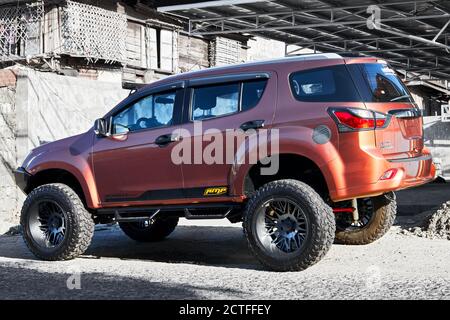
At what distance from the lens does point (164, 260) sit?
25.2ft

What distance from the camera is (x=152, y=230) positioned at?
9086 millimetres

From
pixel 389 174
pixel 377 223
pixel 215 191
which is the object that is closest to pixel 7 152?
pixel 215 191

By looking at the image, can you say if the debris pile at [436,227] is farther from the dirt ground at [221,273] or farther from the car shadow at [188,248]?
the car shadow at [188,248]

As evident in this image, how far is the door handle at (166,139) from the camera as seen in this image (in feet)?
22.9

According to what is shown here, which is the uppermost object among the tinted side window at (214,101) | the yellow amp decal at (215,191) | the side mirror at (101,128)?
the tinted side window at (214,101)

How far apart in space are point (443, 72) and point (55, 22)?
54.7 feet

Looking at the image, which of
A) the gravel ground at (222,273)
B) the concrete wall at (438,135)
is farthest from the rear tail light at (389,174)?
the concrete wall at (438,135)

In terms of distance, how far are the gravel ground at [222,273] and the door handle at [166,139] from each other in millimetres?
1350

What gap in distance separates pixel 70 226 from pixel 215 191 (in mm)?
1864

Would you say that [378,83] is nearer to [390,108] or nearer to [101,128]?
[390,108]

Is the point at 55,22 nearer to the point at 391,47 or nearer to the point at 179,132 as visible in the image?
the point at 391,47

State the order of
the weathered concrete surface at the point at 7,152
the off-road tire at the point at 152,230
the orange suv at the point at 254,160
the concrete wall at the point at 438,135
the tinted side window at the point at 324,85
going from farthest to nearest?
1. the concrete wall at the point at 438,135
2. the weathered concrete surface at the point at 7,152
3. the off-road tire at the point at 152,230
4. the tinted side window at the point at 324,85
5. the orange suv at the point at 254,160

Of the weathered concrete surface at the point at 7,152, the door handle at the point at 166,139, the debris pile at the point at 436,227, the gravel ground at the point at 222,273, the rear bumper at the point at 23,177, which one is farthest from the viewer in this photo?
the weathered concrete surface at the point at 7,152
